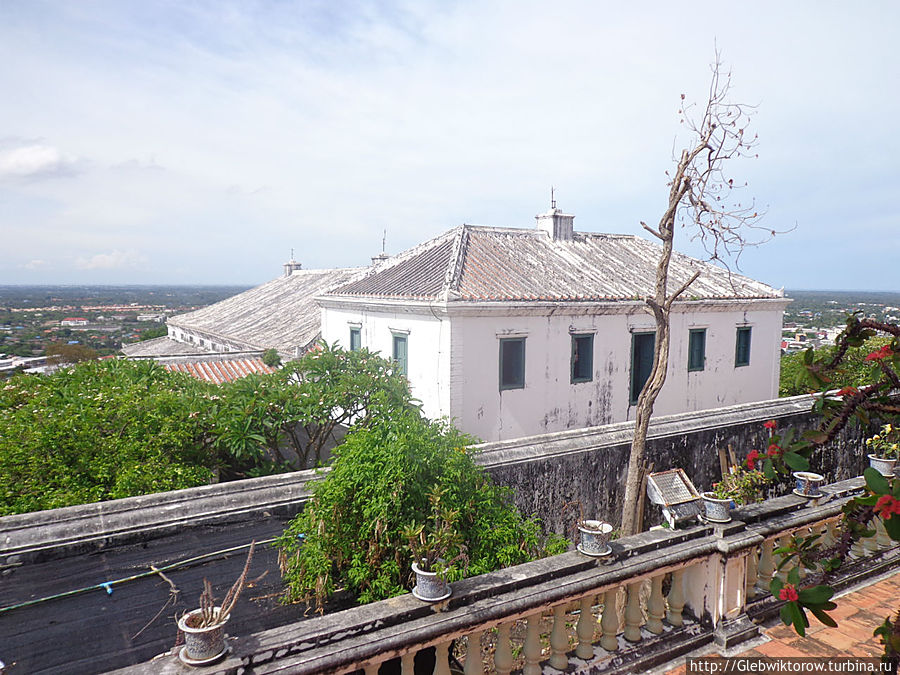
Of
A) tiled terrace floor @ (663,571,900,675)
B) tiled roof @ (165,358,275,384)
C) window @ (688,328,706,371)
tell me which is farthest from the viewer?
tiled roof @ (165,358,275,384)

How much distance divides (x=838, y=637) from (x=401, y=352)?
10908 millimetres

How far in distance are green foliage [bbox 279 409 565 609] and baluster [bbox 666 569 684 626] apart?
4.13 feet

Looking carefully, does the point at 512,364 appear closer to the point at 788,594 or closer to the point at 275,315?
the point at 788,594

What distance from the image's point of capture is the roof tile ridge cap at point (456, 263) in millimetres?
12648

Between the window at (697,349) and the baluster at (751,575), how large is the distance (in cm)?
1238

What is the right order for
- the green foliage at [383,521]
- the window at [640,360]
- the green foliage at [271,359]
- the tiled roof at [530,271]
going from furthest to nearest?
the green foliage at [271,359] → the window at [640,360] → the tiled roof at [530,271] → the green foliage at [383,521]

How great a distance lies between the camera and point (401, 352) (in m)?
14.5

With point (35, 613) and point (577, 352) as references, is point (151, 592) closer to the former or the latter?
point (35, 613)

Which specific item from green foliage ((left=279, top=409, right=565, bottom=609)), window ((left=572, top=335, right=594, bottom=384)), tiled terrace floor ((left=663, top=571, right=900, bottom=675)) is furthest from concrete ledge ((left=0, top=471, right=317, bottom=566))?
window ((left=572, top=335, right=594, bottom=384))

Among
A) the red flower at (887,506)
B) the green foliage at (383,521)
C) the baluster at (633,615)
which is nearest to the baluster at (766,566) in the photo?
the baluster at (633,615)

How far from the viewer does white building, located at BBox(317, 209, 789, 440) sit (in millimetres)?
13203

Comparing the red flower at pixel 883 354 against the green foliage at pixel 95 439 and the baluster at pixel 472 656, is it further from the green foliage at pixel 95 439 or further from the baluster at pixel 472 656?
the green foliage at pixel 95 439

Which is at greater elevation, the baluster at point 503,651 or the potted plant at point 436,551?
the potted plant at point 436,551

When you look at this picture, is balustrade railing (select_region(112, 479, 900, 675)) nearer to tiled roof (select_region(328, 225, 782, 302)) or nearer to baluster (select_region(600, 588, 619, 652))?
baluster (select_region(600, 588, 619, 652))
